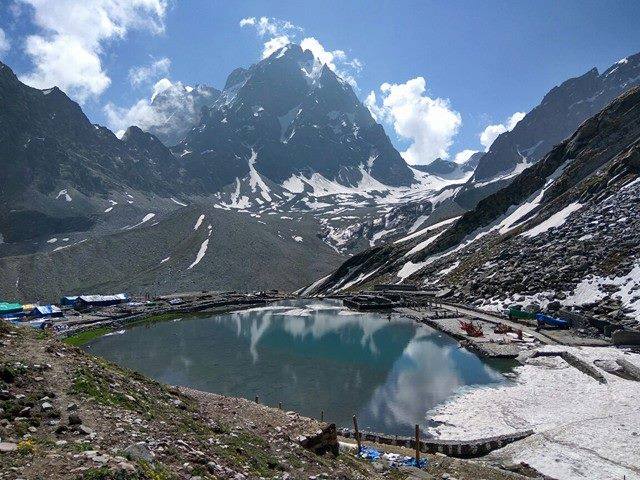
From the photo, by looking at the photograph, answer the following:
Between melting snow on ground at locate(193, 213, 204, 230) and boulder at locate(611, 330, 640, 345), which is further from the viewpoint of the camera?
melting snow on ground at locate(193, 213, 204, 230)

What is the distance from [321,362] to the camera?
49.3 metres

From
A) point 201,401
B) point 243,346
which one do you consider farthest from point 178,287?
point 201,401

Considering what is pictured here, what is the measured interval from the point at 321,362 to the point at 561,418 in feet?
86.1

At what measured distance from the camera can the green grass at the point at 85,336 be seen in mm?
62125

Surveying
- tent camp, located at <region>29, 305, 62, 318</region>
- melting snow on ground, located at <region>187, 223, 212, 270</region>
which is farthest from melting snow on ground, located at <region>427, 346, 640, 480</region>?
melting snow on ground, located at <region>187, 223, 212, 270</region>

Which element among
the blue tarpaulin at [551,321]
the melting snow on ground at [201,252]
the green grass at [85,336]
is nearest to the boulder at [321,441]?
the blue tarpaulin at [551,321]

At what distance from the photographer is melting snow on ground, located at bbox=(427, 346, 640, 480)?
840 inches

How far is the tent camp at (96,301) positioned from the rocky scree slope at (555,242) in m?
53.4

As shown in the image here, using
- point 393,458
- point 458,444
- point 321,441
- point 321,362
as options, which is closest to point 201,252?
point 321,362

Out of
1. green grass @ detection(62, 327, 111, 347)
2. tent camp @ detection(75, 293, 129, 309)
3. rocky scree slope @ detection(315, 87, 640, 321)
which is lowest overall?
green grass @ detection(62, 327, 111, 347)

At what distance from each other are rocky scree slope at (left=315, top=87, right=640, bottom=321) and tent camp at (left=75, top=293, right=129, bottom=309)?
5336 centimetres

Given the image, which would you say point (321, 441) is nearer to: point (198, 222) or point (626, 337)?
point (626, 337)

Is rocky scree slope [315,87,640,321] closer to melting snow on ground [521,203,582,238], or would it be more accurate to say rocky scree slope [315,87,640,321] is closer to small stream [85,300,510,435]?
melting snow on ground [521,203,582,238]

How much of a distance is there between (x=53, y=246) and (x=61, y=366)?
7171 inches
